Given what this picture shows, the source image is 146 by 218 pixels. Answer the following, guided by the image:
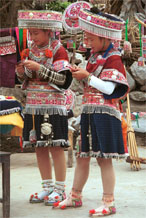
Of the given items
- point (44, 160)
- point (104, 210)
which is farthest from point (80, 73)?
point (104, 210)

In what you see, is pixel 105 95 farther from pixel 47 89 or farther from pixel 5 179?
pixel 5 179

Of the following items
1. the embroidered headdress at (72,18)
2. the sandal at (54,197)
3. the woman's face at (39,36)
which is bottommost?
the sandal at (54,197)

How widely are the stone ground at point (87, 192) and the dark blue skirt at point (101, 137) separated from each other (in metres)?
0.46

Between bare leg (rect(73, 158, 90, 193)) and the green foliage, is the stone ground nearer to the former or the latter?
bare leg (rect(73, 158, 90, 193))

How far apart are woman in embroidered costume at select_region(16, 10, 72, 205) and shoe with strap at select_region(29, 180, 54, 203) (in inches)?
2.5

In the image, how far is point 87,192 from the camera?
3.95 metres

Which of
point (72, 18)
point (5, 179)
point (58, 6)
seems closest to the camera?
point (5, 179)

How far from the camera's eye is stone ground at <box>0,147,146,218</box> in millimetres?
3277

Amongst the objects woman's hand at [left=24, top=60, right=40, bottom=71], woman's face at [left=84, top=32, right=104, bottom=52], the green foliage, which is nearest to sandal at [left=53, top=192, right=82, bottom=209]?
woman's hand at [left=24, top=60, right=40, bottom=71]

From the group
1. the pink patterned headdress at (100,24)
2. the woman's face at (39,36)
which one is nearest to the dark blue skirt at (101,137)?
the pink patterned headdress at (100,24)

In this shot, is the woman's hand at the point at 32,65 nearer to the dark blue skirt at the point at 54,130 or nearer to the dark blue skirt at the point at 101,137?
the dark blue skirt at the point at 54,130

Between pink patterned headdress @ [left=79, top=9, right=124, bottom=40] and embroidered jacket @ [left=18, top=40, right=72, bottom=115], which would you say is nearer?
pink patterned headdress @ [left=79, top=9, right=124, bottom=40]

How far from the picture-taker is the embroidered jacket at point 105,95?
3135 mm

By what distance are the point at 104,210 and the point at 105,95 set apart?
83cm
